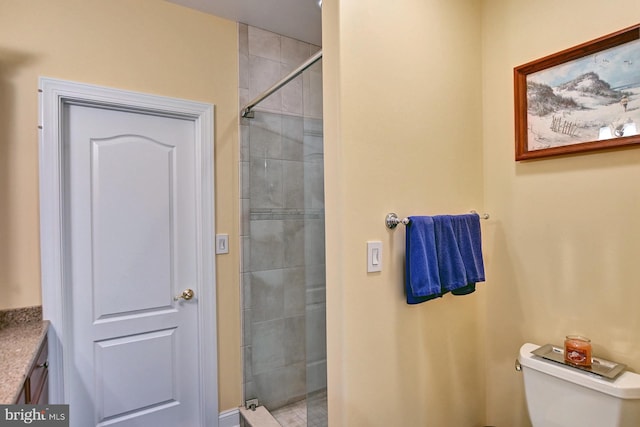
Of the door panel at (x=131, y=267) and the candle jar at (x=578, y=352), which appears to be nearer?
the candle jar at (x=578, y=352)

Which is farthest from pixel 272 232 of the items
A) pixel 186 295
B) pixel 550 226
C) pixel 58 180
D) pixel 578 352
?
pixel 578 352

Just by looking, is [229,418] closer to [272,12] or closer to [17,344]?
[17,344]

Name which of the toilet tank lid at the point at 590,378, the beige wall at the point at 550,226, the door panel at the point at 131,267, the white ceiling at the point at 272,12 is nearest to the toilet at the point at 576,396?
the toilet tank lid at the point at 590,378

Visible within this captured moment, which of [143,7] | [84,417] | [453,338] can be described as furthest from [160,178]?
[453,338]

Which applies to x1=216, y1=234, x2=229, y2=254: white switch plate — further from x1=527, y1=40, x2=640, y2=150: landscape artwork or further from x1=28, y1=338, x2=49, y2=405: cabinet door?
x1=527, y1=40, x2=640, y2=150: landscape artwork

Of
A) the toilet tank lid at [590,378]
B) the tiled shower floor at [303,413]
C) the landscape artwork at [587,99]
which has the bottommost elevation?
the tiled shower floor at [303,413]

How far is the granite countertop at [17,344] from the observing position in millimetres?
1048

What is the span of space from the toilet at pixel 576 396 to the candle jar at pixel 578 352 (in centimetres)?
3

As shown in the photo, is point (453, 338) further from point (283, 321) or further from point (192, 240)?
point (192, 240)

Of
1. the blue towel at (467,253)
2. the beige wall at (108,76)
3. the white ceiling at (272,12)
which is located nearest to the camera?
the blue towel at (467,253)

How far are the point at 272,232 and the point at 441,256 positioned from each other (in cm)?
117

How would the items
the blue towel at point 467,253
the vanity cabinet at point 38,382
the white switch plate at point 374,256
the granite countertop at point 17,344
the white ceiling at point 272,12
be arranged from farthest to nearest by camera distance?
the white ceiling at point 272,12 → the blue towel at point 467,253 → the white switch plate at point 374,256 → the vanity cabinet at point 38,382 → the granite countertop at point 17,344

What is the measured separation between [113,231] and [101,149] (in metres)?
0.45

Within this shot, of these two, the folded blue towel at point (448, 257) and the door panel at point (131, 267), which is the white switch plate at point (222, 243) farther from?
the folded blue towel at point (448, 257)
